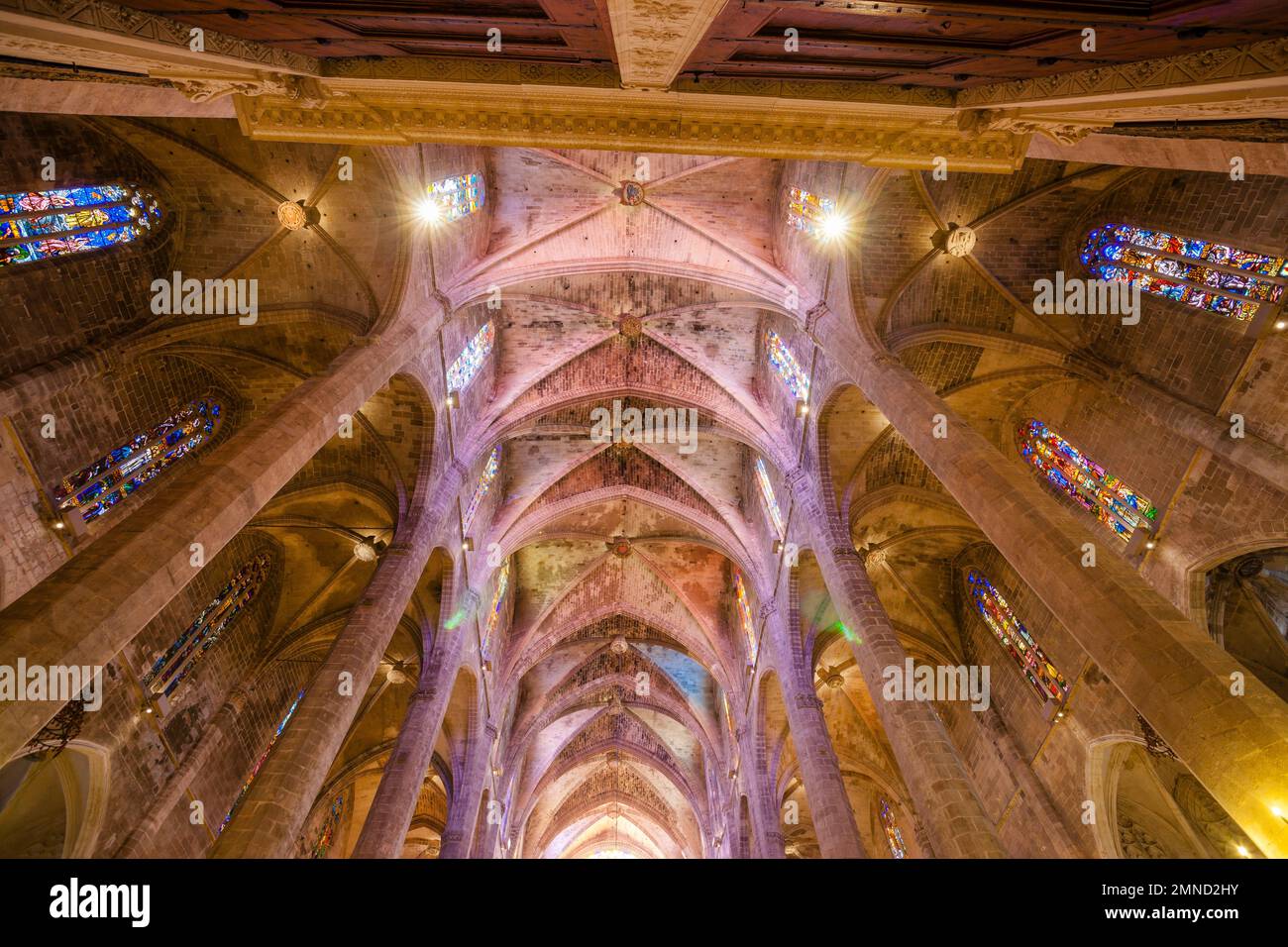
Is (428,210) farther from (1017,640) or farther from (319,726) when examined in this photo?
(1017,640)

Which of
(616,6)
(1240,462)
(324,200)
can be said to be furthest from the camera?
(324,200)

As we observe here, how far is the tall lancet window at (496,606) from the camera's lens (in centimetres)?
1833

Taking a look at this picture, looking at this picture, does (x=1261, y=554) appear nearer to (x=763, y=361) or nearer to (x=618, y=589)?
(x=763, y=361)

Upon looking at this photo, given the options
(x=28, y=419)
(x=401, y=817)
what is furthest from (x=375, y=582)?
(x=28, y=419)

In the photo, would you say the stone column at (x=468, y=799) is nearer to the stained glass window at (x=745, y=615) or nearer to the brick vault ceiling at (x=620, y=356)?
the brick vault ceiling at (x=620, y=356)

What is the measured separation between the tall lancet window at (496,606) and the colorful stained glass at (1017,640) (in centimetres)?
1360

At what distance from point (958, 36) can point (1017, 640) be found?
14.0 meters

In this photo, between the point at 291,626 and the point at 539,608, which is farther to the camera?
the point at 539,608

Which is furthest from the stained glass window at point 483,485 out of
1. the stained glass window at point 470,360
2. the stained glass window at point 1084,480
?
the stained glass window at point 1084,480

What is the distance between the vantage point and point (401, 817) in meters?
10.7

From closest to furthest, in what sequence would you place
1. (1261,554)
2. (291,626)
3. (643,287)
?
(1261,554) < (291,626) < (643,287)

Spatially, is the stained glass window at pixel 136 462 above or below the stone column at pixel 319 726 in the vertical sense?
above

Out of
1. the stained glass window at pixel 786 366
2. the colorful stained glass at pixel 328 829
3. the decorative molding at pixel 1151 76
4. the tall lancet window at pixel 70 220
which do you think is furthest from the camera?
the colorful stained glass at pixel 328 829

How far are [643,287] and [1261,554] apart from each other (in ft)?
46.1
